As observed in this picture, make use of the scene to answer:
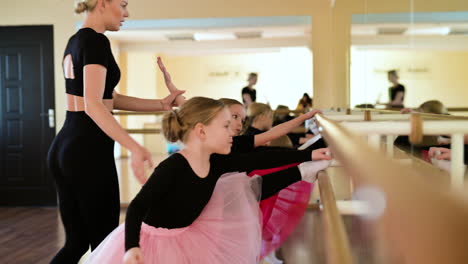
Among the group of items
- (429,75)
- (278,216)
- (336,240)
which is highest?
(429,75)

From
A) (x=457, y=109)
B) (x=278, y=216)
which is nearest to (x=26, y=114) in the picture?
(x=278, y=216)

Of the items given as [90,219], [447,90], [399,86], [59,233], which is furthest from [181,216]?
[59,233]

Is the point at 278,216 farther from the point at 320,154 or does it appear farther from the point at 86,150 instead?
the point at 86,150

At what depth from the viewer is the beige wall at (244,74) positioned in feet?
50.7

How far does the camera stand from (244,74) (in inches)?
613

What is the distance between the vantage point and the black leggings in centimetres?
166

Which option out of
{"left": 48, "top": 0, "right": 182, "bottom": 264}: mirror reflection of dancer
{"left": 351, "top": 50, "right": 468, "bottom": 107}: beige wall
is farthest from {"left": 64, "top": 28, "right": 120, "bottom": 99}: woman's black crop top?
{"left": 351, "top": 50, "right": 468, "bottom": 107}: beige wall

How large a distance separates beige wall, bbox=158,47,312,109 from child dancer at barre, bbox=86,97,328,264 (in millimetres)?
13349

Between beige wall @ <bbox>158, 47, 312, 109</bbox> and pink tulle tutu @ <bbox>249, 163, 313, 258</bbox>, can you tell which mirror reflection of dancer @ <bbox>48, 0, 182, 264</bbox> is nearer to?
pink tulle tutu @ <bbox>249, 163, 313, 258</bbox>

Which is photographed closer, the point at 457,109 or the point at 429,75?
the point at 457,109

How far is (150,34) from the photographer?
1161 centimetres

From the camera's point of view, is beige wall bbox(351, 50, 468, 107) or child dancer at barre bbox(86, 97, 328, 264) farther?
child dancer at barre bbox(86, 97, 328, 264)

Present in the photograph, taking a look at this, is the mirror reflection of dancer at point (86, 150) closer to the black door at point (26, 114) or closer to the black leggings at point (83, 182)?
the black leggings at point (83, 182)

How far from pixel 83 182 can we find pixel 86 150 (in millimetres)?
94
